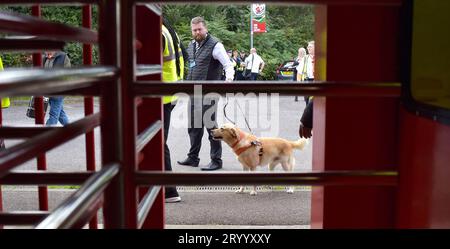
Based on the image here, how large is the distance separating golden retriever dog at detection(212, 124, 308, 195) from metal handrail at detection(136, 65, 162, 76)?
2.87m

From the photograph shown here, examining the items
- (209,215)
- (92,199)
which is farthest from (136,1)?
(209,215)

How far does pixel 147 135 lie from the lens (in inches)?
73.0

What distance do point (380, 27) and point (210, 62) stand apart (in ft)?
12.2

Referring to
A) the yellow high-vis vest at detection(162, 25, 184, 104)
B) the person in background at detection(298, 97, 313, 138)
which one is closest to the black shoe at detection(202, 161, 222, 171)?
the yellow high-vis vest at detection(162, 25, 184, 104)

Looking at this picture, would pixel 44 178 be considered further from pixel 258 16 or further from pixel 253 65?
pixel 253 65

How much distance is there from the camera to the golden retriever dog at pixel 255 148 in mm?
5016

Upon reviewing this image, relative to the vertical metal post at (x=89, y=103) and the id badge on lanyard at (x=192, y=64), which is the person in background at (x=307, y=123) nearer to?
the vertical metal post at (x=89, y=103)

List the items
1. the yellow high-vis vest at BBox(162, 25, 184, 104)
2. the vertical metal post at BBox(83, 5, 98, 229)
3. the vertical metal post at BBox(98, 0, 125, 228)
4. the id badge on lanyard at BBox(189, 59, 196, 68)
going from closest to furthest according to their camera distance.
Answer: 1. the vertical metal post at BBox(98, 0, 125, 228)
2. the vertical metal post at BBox(83, 5, 98, 229)
3. the yellow high-vis vest at BBox(162, 25, 184, 104)
4. the id badge on lanyard at BBox(189, 59, 196, 68)

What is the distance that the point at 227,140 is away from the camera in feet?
16.6

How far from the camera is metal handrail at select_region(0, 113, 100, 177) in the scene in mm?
897

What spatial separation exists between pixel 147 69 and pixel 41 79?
3.48 ft

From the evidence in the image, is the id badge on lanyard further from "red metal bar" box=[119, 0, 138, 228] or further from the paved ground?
"red metal bar" box=[119, 0, 138, 228]

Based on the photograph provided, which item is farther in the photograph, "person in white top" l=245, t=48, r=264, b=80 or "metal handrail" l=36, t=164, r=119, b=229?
"person in white top" l=245, t=48, r=264, b=80
